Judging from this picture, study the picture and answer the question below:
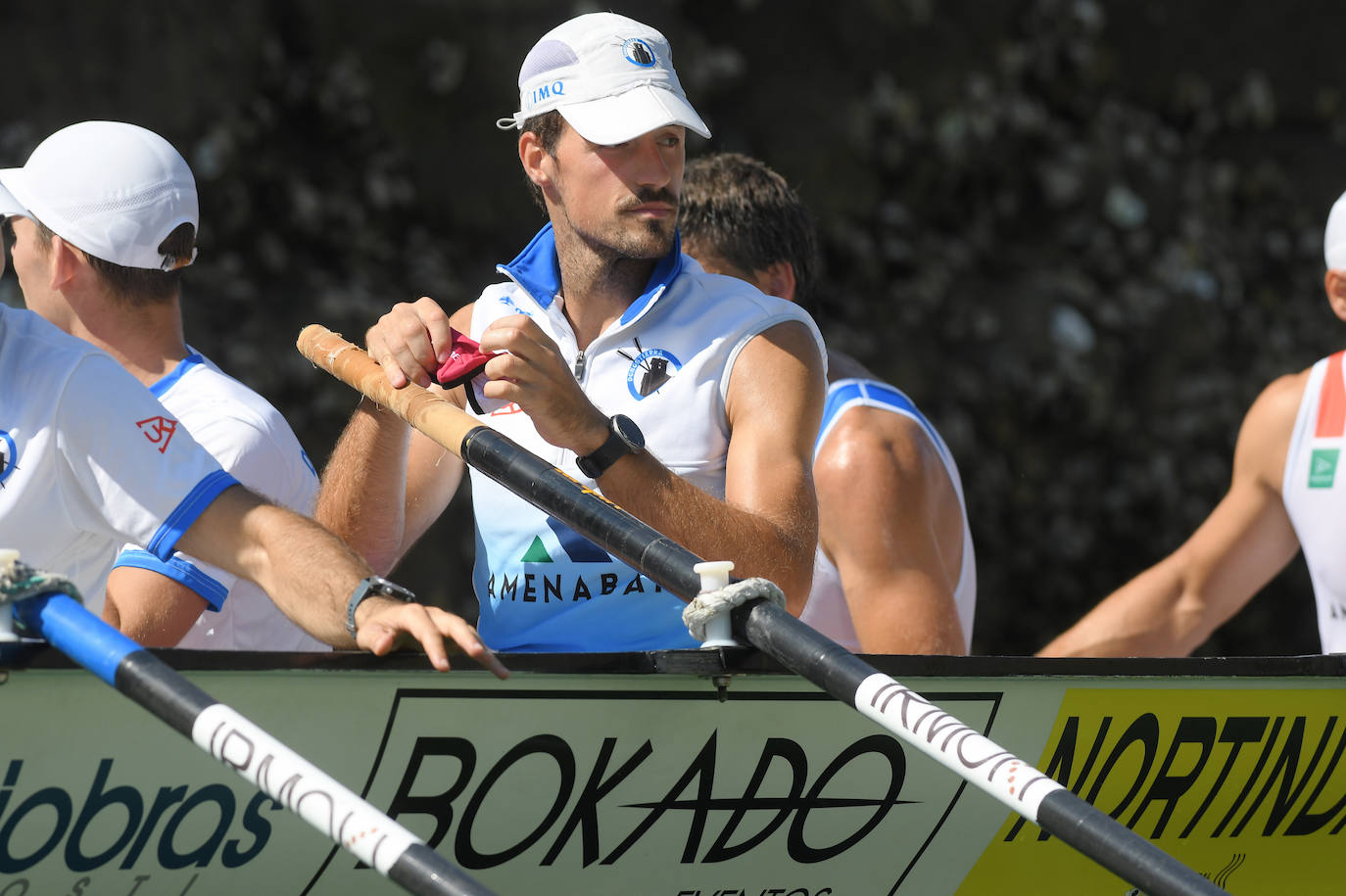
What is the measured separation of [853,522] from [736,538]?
90cm

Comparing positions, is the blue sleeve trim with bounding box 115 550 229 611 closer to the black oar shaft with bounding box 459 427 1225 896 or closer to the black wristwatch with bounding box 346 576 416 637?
the black oar shaft with bounding box 459 427 1225 896

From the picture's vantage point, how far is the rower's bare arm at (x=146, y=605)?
2777 mm

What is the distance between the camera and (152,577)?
2795 millimetres

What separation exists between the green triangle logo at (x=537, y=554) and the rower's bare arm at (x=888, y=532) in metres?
0.88

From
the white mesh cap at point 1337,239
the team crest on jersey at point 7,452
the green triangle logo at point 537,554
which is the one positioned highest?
the white mesh cap at point 1337,239

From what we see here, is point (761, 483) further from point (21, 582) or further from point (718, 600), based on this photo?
point (21, 582)

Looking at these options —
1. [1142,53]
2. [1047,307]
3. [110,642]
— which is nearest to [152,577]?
[110,642]

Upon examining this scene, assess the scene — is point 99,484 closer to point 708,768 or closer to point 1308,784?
point 708,768

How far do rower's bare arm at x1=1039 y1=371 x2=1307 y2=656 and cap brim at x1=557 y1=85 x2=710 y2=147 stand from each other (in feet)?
6.23

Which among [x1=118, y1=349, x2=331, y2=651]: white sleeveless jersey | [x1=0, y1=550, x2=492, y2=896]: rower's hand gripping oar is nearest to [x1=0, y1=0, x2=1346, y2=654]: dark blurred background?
[x1=118, y1=349, x2=331, y2=651]: white sleeveless jersey

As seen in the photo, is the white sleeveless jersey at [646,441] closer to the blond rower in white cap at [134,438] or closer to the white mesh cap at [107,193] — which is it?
the blond rower in white cap at [134,438]

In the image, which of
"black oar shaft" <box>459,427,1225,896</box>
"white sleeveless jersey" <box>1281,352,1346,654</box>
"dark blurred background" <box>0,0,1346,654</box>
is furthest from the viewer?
"dark blurred background" <box>0,0,1346,654</box>

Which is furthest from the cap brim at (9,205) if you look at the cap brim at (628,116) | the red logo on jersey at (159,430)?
the cap brim at (628,116)

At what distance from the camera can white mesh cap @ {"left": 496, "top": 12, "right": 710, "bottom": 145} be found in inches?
117
